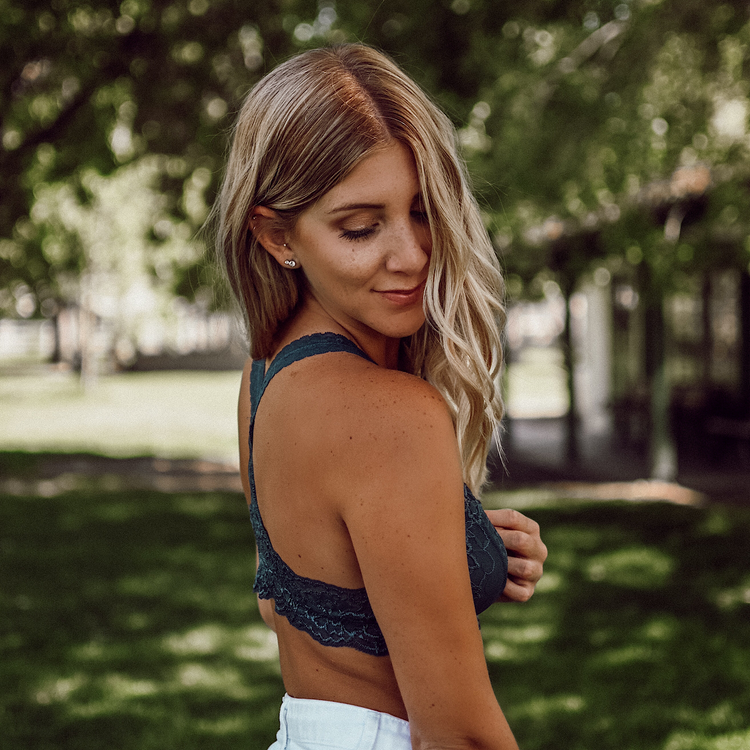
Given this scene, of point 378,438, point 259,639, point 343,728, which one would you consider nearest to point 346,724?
point 343,728

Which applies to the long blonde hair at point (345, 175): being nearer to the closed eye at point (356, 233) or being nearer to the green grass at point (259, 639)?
the closed eye at point (356, 233)

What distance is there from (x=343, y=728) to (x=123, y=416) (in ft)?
71.5

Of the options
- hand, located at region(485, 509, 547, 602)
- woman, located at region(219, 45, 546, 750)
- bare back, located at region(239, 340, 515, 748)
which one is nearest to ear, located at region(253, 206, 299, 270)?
woman, located at region(219, 45, 546, 750)

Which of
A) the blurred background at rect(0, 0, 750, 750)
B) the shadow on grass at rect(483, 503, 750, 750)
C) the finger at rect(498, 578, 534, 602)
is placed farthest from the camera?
the blurred background at rect(0, 0, 750, 750)

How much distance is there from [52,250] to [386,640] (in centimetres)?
2085

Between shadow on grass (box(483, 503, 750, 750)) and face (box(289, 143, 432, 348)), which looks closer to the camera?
face (box(289, 143, 432, 348))

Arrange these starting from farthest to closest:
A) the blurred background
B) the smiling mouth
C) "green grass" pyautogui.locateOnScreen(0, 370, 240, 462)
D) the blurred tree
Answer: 1. "green grass" pyautogui.locateOnScreen(0, 370, 240, 462)
2. the blurred tree
3. the blurred background
4. the smiling mouth

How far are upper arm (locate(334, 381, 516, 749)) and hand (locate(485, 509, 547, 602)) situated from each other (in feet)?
1.04

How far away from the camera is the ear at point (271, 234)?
4.69 ft

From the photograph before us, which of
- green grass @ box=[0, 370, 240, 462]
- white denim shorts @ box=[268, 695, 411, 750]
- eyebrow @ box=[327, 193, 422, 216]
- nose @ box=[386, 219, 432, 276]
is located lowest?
green grass @ box=[0, 370, 240, 462]

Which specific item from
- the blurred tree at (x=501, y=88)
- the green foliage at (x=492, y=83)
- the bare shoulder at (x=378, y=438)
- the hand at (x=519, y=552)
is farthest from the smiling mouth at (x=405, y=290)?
the green foliage at (x=492, y=83)

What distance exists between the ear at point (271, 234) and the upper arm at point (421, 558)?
1.30 feet

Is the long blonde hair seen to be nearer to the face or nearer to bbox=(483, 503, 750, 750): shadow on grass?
the face

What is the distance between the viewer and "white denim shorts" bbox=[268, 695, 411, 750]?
1.34 metres
